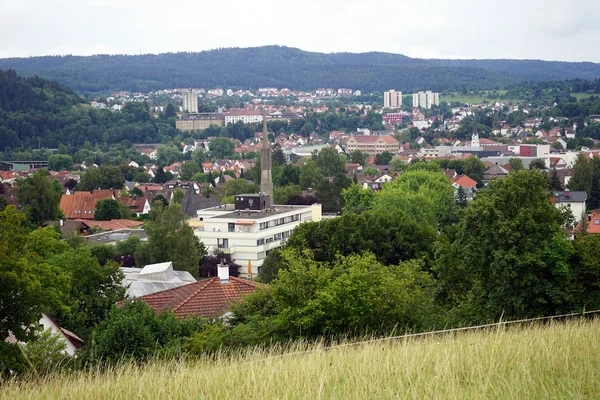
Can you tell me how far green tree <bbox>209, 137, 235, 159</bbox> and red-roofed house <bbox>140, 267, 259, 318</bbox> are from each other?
123458 millimetres

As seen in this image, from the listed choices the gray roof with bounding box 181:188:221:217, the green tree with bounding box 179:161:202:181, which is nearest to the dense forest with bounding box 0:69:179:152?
the green tree with bounding box 179:161:202:181

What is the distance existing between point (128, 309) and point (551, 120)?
570ft

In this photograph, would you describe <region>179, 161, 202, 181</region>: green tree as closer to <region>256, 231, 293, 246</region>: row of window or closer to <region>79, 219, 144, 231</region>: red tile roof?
<region>79, 219, 144, 231</region>: red tile roof

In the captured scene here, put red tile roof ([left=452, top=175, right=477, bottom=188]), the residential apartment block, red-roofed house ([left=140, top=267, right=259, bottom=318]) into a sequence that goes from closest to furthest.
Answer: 1. red-roofed house ([left=140, top=267, right=259, bottom=318])
2. red tile roof ([left=452, top=175, right=477, bottom=188])
3. the residential apartment block

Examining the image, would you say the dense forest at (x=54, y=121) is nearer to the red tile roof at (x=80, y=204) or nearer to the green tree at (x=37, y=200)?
the red tile roof at (x=80, y=204)

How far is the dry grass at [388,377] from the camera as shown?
25.6 ft

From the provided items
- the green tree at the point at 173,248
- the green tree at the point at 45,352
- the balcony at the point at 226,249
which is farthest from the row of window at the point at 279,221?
the green tree at the point at 45,352

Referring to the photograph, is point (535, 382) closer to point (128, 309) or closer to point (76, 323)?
point (128, 309)

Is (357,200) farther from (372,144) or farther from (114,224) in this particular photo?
(372,144)

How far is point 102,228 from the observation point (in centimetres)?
5797

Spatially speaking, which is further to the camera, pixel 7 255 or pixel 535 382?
pixel 7 255

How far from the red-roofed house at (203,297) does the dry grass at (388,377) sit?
39.9 ft

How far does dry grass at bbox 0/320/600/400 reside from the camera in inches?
307

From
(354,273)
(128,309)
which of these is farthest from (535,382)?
(128,309)
